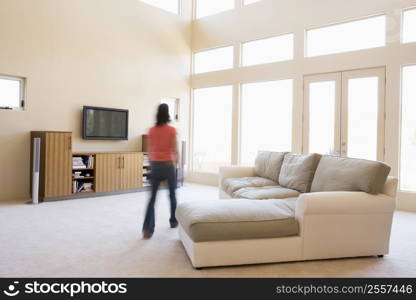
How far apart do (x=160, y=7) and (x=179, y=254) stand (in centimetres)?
616

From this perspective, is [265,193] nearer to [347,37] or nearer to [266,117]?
[266,117]

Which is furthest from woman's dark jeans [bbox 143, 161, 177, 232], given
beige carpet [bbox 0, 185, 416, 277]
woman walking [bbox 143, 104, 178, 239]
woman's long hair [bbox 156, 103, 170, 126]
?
woman's long hair [bbox 156, 103, 170, 126]

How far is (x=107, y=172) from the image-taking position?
227 inches

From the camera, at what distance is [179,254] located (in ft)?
9.24

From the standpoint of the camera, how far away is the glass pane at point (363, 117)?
5246 millimetres

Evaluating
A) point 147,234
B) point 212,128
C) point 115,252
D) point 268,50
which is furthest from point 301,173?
point 212,128

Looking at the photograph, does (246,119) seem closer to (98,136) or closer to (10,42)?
(98,136)

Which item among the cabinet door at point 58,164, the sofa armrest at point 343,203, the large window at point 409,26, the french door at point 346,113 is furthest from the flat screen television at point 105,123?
the large window at point 409,26

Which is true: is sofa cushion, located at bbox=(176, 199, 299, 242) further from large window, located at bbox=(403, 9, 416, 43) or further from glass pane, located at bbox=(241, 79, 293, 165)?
large window, located at bbox=(403, 9, 416, 43)

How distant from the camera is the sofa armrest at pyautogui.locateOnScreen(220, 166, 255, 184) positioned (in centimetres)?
476

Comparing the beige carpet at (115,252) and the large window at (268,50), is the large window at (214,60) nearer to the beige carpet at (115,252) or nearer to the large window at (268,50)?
the large window at (268,50)

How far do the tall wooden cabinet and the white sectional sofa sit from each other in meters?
2.99

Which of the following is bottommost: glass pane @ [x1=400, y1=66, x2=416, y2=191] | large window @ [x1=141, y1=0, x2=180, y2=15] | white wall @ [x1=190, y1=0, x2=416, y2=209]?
glass pane @ [x1=400, y1=66, x2=416, y2=191]

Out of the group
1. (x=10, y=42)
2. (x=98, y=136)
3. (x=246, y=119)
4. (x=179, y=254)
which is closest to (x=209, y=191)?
(x=246, y=119)
